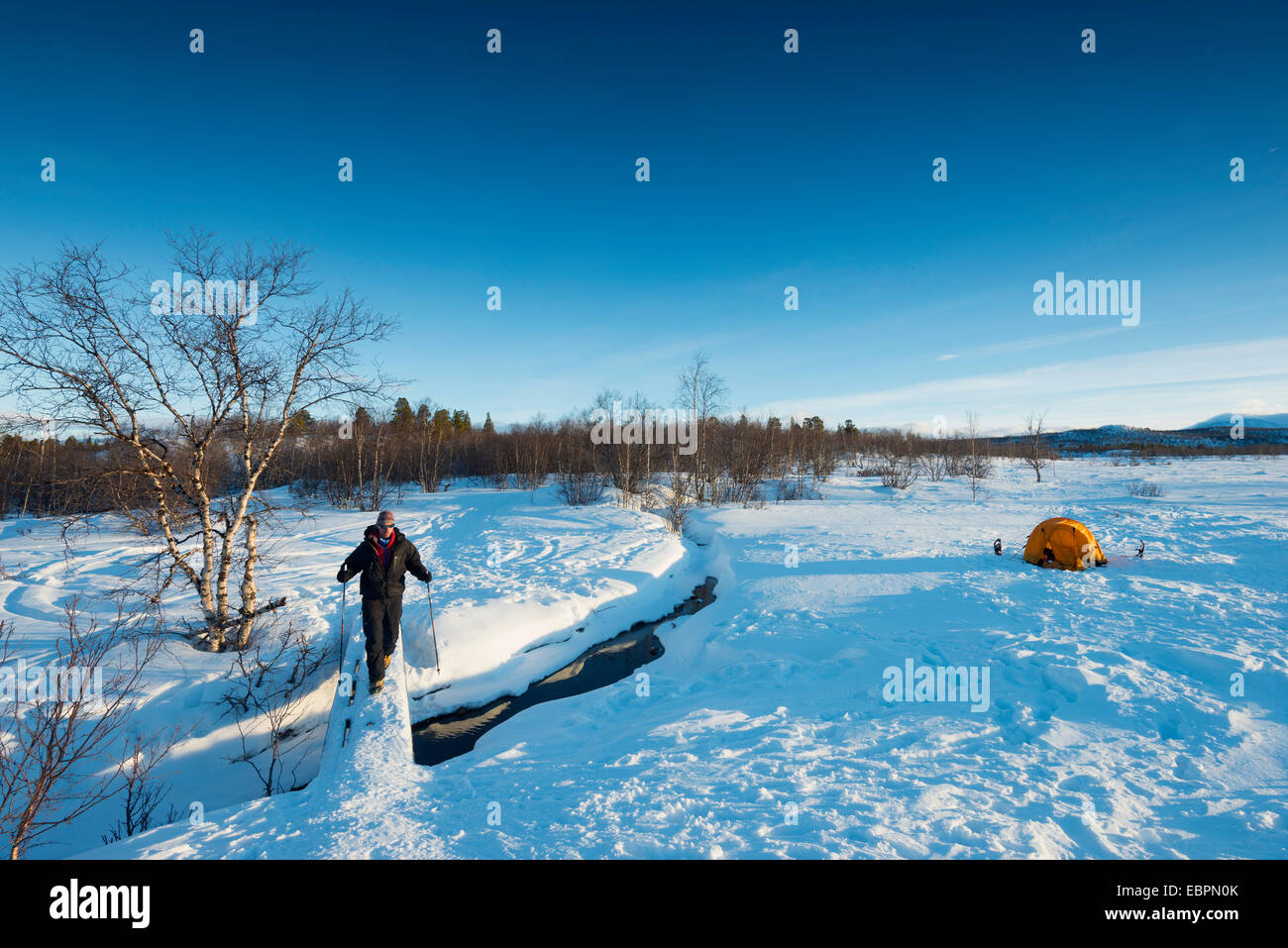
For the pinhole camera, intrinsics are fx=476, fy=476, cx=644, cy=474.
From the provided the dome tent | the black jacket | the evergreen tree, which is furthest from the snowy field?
the evergreen tree

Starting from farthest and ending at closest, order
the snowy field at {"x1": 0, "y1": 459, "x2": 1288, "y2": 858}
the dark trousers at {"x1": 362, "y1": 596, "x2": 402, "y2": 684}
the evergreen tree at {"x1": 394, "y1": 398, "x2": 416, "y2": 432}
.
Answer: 1. the evergreen tree at {"x1": 394, "y1": 398, "x2": 416, "y2": 432}
2. the dark trousers at {"x1": 362, "y1": 596, "x2": 402, "y2": 684}
3. the snowy field at {"x1": 0, "y1": 459, "x2": 1288, "y2": 858}

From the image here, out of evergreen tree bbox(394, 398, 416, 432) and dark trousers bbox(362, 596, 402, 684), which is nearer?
dark trousers bbox(362, 596, 402, 684)

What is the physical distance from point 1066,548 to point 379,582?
1359 cm

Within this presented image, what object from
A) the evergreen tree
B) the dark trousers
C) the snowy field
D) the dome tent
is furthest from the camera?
the evergreen tree

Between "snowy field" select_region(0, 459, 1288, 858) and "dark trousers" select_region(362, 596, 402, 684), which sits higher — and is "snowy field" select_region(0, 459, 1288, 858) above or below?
below

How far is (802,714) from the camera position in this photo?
5.80 m

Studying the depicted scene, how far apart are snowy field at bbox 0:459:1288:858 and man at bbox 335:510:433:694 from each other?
0.52 m

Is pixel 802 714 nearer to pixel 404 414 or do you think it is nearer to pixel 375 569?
pixel 375 569

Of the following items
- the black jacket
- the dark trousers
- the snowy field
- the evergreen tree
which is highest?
the evergreen tree

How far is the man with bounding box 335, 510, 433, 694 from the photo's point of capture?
6316mm

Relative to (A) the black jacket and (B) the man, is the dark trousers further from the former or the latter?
(A) the black jacket

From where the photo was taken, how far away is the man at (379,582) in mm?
6316
